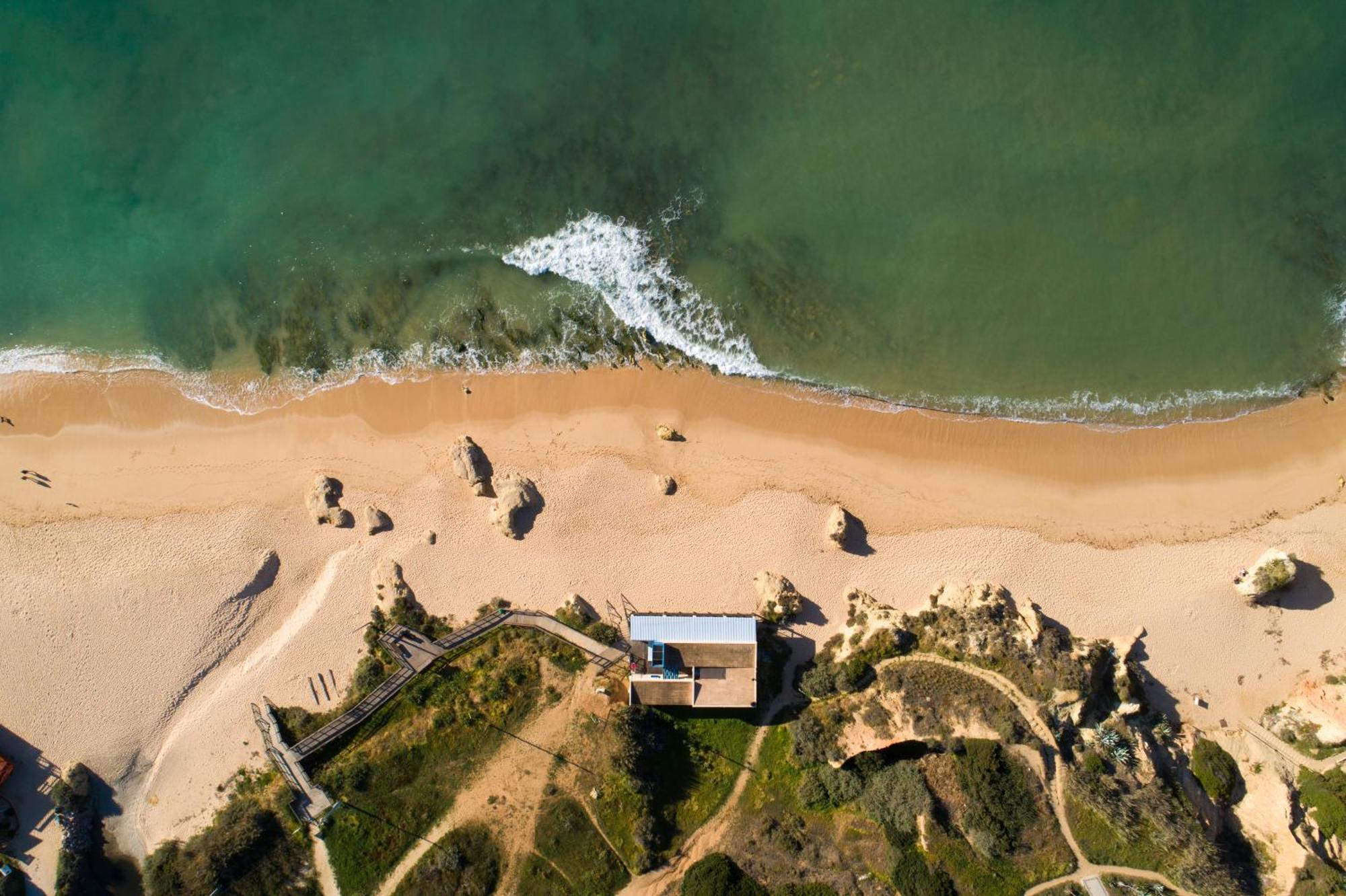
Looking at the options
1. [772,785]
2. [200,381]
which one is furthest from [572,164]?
[772,785]

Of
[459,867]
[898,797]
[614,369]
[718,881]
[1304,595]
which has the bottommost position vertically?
[459,867]

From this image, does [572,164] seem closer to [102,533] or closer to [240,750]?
[102,533]

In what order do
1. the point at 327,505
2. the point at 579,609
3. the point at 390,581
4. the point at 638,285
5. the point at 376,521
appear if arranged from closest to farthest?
1. the point at 579,609
2. the point at 390,581
3. the point at 376,521
4. the point at 327,505
5. the point at 638,285

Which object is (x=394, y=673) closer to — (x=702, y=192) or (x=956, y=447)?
(x=702, y=192)

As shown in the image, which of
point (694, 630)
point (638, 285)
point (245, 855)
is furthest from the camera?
point (638, 285)

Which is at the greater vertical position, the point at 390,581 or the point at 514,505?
the point at 514,505

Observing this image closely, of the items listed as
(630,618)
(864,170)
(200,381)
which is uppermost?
(864,170)

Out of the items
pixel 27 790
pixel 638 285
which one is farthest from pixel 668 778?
pixel 27 790
